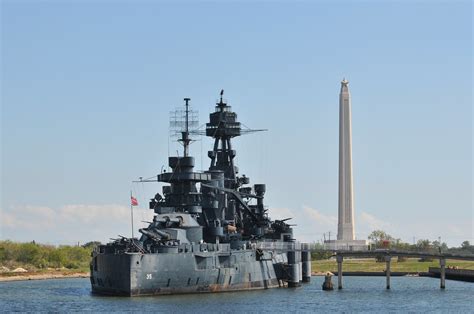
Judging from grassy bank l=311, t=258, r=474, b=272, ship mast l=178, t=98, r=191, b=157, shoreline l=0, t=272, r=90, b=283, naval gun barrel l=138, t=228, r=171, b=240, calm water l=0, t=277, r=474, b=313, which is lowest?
calm water l=0, t=277, r=474, b=313

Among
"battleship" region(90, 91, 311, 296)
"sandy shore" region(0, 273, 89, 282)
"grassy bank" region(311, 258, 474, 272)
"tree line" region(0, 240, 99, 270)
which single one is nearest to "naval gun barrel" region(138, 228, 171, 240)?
"battleship" region(90, 91, 311, 296)

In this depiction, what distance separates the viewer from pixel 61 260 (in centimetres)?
15900

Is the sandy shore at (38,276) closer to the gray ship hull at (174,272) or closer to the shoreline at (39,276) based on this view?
the shoreline at (39,276)

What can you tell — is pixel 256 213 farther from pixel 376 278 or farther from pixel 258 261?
pixel 376 278

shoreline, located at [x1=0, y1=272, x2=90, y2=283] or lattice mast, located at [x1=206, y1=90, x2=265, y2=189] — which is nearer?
lattice mast, located at [x1=206, y1=90, x2=265, y2=189]

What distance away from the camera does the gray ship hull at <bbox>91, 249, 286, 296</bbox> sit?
3066 inches

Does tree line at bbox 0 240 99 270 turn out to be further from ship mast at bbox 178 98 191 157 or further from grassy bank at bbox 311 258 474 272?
ship mast at bbox 178 98 191 157

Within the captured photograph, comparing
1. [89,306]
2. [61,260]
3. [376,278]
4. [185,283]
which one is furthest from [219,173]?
[61,260]

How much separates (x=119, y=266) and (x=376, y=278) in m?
54.8

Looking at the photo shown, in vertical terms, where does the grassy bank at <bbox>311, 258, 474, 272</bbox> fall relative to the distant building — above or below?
below

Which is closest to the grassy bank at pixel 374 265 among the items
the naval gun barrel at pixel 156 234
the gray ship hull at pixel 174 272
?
the gray ship hull at pixel 174 272

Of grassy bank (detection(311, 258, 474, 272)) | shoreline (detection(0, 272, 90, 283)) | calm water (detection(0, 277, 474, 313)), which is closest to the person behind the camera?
calm water (detection(0, 277, 474, 313))

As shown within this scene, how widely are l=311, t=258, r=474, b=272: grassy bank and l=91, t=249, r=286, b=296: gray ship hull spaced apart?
5023cm

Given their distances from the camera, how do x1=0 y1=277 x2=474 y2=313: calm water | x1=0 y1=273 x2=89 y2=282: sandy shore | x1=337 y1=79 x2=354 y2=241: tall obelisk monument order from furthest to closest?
x1=337 y1=79 x2=354 y2=241: tall obelisk monument < x1=0 y1=273 x2=89 y2=282: sandy shore < x1=0 y1=277 x2=474 y2=313: calm water
